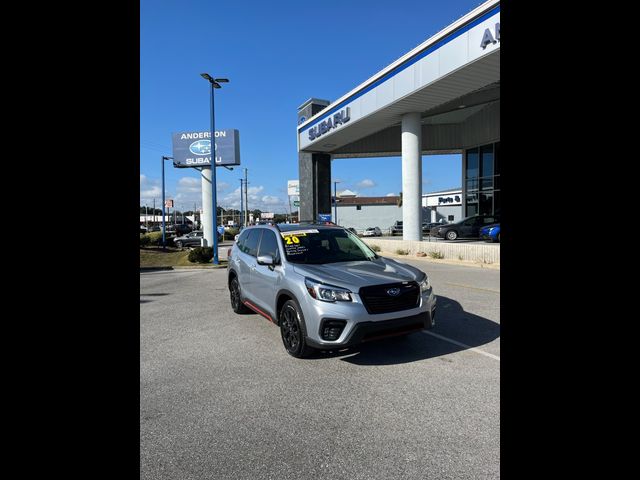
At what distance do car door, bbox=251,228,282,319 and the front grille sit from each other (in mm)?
1391

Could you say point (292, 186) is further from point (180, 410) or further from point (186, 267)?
point (180, 410)

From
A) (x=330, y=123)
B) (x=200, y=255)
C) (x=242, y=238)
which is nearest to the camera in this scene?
(x=242, y=238)

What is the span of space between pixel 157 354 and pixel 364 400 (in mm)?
3031

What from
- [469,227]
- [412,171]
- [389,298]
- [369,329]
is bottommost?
[369,329]

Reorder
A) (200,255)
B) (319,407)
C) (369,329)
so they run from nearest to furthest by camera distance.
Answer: (319,407) < (369,329) < (200,255)

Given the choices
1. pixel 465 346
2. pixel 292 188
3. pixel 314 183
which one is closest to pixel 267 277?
pixel 465 346

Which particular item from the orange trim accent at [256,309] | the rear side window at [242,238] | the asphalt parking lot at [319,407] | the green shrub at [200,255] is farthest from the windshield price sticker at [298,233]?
the green shrub at [200,255]

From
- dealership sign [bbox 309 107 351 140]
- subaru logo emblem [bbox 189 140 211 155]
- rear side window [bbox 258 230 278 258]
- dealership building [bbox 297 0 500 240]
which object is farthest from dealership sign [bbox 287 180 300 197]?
rear side window [bbox 258 230 278 258]

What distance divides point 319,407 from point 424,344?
2280 millimetres

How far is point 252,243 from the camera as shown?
7125 mm

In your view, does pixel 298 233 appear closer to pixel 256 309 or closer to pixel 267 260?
pixel 267 260

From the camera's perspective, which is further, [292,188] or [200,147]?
[292,188]

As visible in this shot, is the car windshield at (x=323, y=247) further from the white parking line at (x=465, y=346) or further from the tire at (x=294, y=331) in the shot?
the white parking line at (x=465, y=346)
